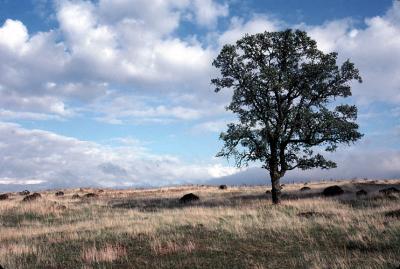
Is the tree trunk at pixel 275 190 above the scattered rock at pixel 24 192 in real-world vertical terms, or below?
below

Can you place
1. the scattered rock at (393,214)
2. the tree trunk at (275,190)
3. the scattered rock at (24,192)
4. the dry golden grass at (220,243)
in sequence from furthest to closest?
the scattered rock at (24,192) → the tree trunk at (275,190) → the scattered rock at (393,214) → the dry golden grass at (220,243)

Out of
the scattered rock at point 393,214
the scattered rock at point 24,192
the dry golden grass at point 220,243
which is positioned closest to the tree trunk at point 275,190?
the dry golden grass at point 220,243

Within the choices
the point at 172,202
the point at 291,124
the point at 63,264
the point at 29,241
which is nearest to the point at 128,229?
the point at 29,241

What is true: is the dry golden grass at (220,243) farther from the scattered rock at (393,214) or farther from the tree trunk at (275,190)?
the tree trunk at (275,190)

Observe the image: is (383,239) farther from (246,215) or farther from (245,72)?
(245,72)

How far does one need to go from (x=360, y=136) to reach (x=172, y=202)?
17.9 metres

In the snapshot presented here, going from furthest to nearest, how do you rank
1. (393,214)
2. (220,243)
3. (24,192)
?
1. (24,192)
2. (393,214)
3. (220,243)

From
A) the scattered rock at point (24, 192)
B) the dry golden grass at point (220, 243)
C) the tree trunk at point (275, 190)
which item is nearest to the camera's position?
the dry golden grass at point (220, 243)

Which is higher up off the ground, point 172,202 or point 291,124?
point 291,124

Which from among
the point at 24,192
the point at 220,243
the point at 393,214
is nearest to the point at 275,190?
the point at 393,214

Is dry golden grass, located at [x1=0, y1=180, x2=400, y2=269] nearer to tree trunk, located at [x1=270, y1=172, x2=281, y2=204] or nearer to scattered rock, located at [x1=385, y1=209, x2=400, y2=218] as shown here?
scattered rock, located at [x1=385, y1=209, x2=400, y2=218]

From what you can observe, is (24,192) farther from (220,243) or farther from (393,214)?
(393,214)

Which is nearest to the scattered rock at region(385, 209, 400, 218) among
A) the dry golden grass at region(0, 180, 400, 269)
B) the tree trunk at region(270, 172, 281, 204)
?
the dry golden grass at region(0, 180, 400, 269)

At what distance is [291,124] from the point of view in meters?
36.0
